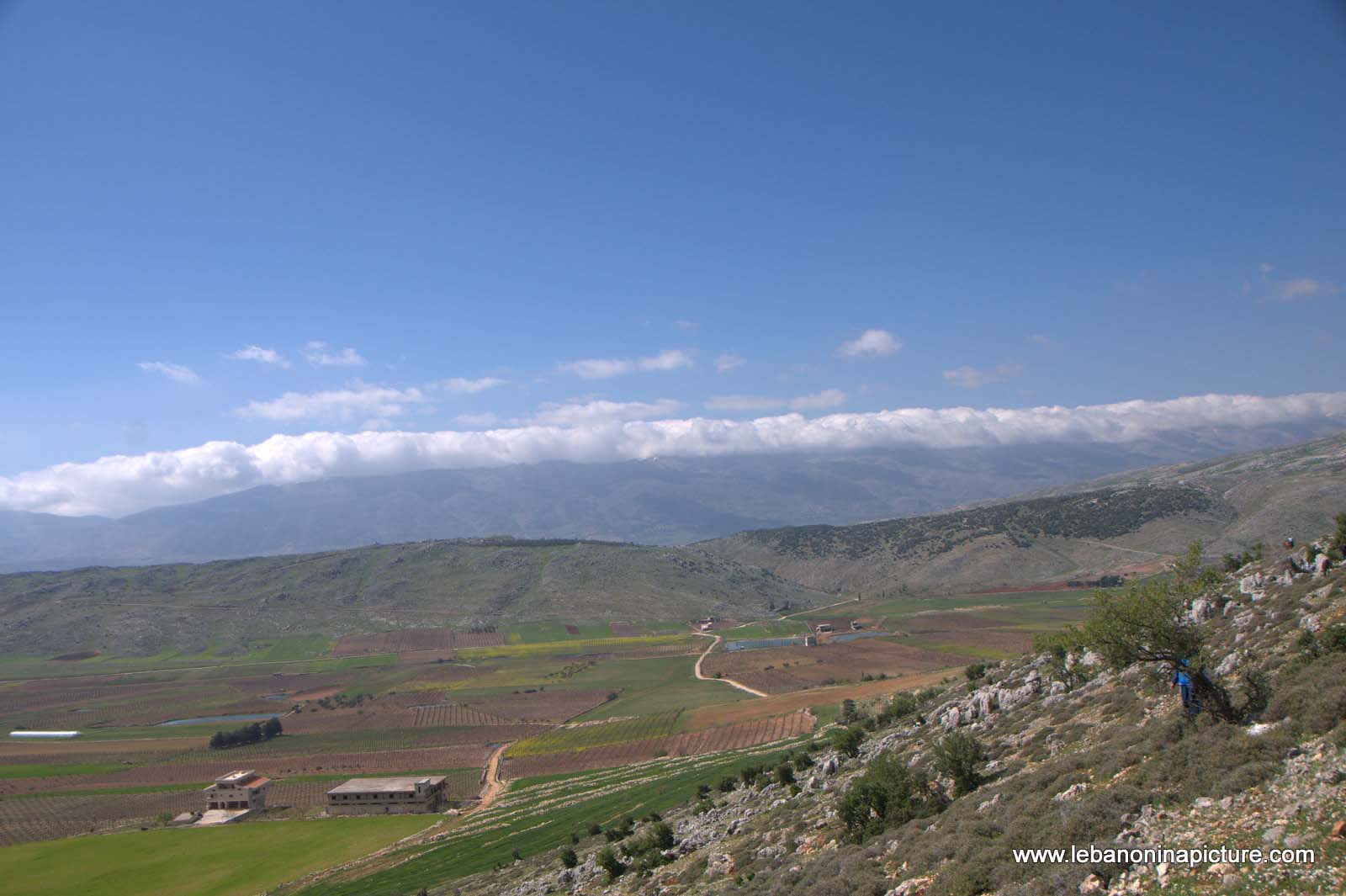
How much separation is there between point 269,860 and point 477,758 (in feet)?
99.2

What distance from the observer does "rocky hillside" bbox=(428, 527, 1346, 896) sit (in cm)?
1387

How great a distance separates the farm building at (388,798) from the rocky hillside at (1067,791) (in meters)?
30.3

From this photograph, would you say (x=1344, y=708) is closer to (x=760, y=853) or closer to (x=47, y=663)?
(x=760, y=853)

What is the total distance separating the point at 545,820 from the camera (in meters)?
52.5

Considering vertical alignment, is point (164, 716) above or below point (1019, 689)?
below

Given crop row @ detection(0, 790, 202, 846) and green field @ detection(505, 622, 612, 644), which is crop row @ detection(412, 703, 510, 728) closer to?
crop row @ detection(0, 790, 202, 846)

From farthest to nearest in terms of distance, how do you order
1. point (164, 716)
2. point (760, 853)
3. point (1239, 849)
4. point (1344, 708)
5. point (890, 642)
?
1. point (890, 642)
2. point (164, 716)
3. point (760, 853)
4. point (1344, 708)
5. point (1239, 849)

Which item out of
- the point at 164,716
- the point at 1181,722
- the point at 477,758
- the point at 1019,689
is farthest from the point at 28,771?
the point at 1181,722

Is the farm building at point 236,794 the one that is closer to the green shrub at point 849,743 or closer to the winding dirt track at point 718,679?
the winding dirt track at point 718,679

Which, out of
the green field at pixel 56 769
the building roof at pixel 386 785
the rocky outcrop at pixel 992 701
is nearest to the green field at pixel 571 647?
the green field at pixel 56 769

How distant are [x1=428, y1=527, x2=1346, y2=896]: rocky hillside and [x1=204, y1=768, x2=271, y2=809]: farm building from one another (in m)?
43.2

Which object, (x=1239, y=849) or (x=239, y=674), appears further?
(x=239, y=674)

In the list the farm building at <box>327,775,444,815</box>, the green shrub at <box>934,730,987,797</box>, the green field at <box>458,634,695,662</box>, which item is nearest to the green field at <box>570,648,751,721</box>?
the green field at <box>458,634,695,662</box>

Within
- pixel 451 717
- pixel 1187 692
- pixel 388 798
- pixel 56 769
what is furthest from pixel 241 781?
pixel 1187 692
